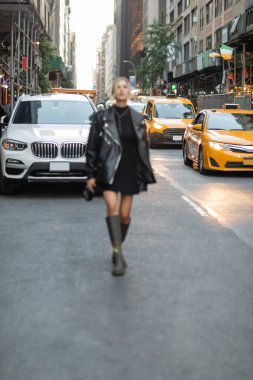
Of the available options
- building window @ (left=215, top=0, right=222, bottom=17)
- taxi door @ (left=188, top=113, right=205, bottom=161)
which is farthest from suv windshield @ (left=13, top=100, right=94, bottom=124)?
building window @ (left=215, top=0, right=222, bottom=17)

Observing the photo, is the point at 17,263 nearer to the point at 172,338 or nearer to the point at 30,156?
the point at 172,338

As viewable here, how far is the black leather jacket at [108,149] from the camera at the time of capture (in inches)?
231

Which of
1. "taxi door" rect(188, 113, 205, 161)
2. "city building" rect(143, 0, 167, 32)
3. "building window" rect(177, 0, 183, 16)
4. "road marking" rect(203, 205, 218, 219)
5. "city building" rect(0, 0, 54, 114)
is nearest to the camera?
"road marking" rect(203, 205, 218, 219)

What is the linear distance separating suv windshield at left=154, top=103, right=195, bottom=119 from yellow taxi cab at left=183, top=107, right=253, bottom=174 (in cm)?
953

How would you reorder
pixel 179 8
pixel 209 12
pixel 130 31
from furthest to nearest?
1. pixel 130 31
2. pixel 179 8
3. pixel 209 12

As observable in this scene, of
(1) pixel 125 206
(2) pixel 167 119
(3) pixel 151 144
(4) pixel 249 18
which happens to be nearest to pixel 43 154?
(1) pixel 125 206

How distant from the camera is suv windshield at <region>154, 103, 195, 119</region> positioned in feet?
87.0

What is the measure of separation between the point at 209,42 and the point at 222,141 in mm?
37685

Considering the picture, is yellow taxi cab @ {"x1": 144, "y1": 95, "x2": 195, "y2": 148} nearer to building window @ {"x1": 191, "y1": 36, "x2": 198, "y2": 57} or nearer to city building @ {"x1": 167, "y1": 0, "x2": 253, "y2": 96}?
city building @ {"x1": 167, "y1": 0, "x2": 253, "y2": 96}

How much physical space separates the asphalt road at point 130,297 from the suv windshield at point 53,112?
2.66 m

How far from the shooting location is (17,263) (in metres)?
6.35

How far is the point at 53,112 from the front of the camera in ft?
40.3

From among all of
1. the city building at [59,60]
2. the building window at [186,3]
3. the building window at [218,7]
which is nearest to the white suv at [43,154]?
the building window at [218,7]

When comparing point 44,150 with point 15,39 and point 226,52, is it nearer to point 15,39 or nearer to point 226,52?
point 15,39
